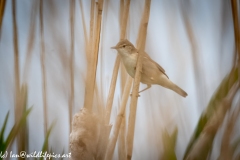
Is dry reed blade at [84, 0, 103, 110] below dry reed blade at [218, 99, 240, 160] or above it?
above

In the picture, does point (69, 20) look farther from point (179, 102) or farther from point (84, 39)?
point (179, 102)

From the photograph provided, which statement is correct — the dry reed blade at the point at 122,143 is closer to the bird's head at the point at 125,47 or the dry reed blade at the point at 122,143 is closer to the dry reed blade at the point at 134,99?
the dry reed blade at the point at 134,99

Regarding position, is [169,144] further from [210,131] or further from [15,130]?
[15,130]

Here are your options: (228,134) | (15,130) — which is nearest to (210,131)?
(228,134)

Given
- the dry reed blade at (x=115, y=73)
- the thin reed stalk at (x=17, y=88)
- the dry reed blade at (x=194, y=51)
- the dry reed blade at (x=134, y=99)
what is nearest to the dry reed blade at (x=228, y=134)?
the dry reed blade at (x=194, y=51)

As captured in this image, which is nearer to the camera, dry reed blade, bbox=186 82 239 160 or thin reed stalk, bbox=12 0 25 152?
dry reed blade, bbox=186 82 239 160

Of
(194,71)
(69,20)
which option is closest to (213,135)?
(194,71)

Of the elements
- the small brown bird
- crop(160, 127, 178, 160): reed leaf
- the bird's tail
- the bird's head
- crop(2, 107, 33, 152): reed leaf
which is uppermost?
the bird's head

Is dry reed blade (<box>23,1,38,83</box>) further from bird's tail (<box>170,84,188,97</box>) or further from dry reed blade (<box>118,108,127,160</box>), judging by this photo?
bird's tail (<box>170,84,188,97</box>)

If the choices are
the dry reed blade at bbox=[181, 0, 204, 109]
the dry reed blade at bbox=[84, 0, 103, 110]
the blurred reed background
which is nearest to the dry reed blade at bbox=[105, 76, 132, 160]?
the blurred reed background
